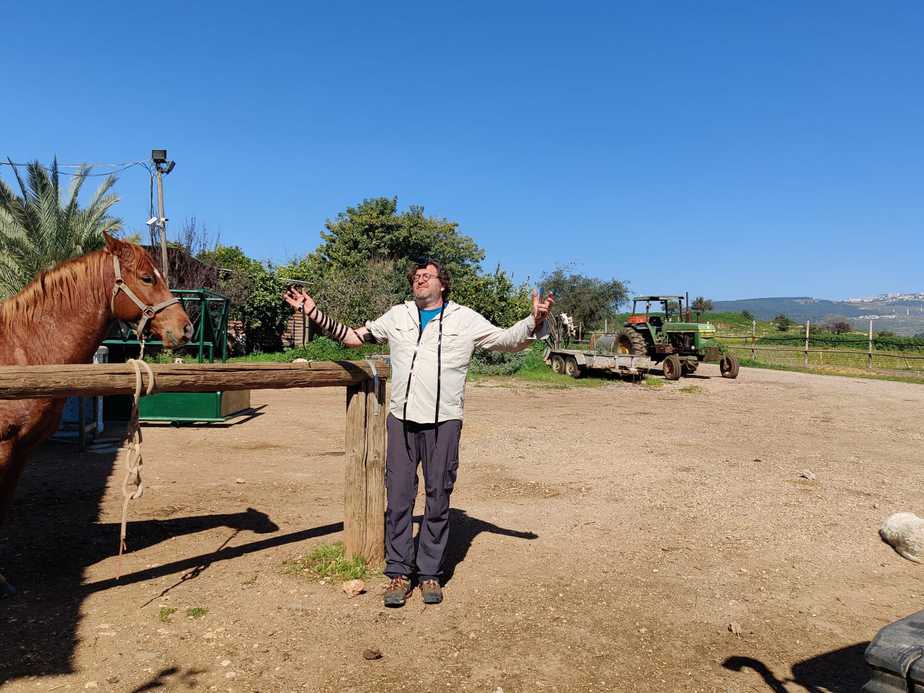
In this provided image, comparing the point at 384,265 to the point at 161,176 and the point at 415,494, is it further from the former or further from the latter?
the point at 415,494

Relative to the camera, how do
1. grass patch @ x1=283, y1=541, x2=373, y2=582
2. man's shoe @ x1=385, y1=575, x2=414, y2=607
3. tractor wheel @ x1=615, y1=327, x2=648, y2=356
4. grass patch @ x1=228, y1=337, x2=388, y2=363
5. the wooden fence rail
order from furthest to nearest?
grass patch @ x1=228, y1=337, x2=388, y2=363, tractor wheel @ x1=615, y1=327, x2=648, y2=356, grass patch @ x1=283, y1=541, x2=373, y2=582, man's shoe @ x1=385, y1=575, x2=414, y2=607, the wooden fence rail

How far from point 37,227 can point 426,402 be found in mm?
14013

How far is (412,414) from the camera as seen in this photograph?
3547 mm

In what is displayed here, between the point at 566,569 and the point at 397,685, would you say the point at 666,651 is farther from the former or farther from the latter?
the point at 397,685

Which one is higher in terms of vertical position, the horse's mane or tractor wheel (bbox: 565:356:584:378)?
the horse's mane

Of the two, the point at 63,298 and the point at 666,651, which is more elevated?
the point at 63,298

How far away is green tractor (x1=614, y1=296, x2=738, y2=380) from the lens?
18.2 metres

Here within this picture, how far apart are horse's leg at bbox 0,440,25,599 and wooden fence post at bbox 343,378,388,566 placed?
180 cm

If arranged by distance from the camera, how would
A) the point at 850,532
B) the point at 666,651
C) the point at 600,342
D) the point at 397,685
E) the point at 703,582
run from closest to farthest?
the point at 397,685 → the point at 666,651 → the point at 703,582 → the point at 850,532 → the point at 600,342

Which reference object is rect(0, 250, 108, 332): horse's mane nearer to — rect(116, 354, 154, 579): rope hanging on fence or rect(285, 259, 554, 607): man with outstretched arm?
rect(116, 354, 154, 579): rope hanging on fence

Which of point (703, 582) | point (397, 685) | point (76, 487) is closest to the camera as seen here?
point (397, 685)

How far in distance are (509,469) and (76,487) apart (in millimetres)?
4391

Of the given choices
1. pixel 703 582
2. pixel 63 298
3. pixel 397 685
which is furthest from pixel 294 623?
pixel 703 582

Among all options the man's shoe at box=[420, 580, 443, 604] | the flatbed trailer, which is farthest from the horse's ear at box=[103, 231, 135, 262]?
the flatbed trailer
